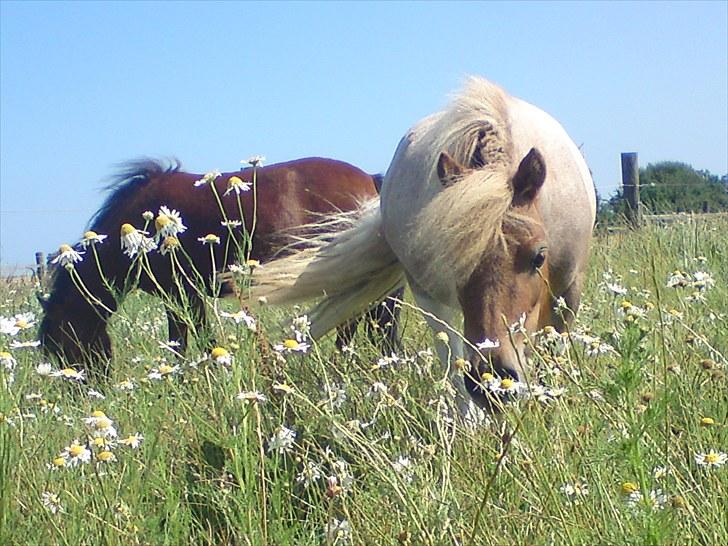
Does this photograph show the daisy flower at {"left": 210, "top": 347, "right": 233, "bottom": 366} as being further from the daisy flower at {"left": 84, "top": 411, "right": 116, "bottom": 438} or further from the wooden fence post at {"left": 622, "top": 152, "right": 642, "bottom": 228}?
the wooden fence post at {"left": 622, "top": 152, "right": 642, "bottom": 228}

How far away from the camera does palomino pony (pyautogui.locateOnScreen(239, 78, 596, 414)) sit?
354cm

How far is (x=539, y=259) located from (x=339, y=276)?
4.46ft

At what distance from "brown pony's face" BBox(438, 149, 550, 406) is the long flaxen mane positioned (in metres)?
0.04

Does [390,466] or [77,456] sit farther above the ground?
[390,466]

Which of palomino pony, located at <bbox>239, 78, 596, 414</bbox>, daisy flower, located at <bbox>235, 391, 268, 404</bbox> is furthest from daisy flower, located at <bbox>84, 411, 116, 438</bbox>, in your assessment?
palomino pony, located at <bbox>239, 78, 596, 414</bbox>

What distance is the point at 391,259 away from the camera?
15.5 feet

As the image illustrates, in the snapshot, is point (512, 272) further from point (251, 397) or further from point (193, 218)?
point (193, 218)

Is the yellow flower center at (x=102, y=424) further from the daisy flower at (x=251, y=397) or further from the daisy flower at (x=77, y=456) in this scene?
the daisy flower at (x=251, y=397)

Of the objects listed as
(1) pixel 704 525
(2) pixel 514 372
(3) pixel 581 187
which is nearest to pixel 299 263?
(3) pixel 581 187

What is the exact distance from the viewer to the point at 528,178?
3.73 m

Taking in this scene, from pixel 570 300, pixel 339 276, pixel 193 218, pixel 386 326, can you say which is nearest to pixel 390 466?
pixel 570 300

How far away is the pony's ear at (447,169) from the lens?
374 cm

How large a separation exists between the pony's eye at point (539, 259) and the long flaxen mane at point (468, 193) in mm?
151

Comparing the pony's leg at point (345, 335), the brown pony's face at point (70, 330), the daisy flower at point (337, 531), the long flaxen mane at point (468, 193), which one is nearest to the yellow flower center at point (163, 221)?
the daisy flower at point (337, 531)
